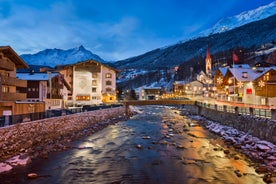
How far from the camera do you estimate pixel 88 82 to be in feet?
276

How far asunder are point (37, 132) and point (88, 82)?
6047cm

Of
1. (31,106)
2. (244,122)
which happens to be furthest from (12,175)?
(244,122)

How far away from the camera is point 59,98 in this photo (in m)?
58.0

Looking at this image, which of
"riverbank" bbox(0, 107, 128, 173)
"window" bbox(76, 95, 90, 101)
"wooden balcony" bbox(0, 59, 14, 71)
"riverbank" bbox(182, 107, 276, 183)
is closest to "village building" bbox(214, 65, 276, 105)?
"riverbank" bbox(182, 107, 276, 183)

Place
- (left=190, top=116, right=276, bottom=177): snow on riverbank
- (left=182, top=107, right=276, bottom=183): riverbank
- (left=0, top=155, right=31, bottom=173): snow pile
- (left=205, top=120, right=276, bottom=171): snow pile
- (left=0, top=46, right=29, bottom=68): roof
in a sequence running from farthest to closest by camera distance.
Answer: (left=0, top=46, right=29, bottom=68): roof
(left=205, top=120, right=276, bottom=171): snow pile
(left=190, top=116, right=276, bottom=177): snow on riverbank
(left=182, top=107, right=276, bottom=183): riverbank
(left=0, top=155, right=31, bottom=173): snow pile

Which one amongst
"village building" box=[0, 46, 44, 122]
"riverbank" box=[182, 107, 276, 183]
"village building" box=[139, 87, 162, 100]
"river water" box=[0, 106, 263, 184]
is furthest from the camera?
"village building" box=[139, 87, 162, 100]

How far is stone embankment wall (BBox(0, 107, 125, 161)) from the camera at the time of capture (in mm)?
19688

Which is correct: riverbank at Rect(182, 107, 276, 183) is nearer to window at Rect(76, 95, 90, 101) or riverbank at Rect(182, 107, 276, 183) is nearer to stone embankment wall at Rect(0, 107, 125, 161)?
stone embankment wall at Rect(0, 107, 125, 161)

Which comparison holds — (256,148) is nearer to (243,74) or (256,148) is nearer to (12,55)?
(12,55)

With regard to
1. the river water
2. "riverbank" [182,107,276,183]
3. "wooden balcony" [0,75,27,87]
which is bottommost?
the river water

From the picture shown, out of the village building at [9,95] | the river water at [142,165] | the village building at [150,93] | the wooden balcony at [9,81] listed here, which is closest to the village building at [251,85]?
the river water at [142,165]

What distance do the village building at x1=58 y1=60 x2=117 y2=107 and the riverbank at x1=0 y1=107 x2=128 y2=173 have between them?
47.4 metres

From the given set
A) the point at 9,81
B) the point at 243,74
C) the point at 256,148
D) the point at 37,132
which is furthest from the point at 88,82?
the point at 256,148

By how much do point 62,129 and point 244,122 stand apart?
79.1ft
